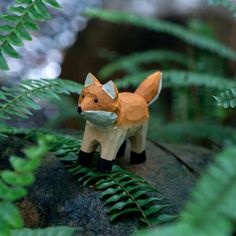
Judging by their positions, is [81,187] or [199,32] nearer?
[81,187]

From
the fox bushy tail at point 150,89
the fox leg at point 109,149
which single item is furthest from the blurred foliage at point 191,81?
the fox leg at point 109,149

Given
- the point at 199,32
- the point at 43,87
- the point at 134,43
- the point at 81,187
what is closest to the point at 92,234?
the point at 81,187

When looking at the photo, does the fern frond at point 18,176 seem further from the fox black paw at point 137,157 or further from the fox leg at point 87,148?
the fox black paw at point 137,157

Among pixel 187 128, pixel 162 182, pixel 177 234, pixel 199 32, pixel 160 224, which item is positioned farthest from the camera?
pixel 199 32

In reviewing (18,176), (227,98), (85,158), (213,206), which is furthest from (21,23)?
(213,206)

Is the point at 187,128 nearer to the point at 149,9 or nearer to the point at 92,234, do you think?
the point at 92,234

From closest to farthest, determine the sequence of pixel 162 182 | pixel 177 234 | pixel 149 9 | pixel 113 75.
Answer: pixel 177 234 → pixel 162 182 → pixel 113 75 → pixel 149 9

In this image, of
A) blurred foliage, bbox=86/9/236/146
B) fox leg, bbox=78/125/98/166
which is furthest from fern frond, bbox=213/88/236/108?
blurred foliage, bbox=86/9/236/146
